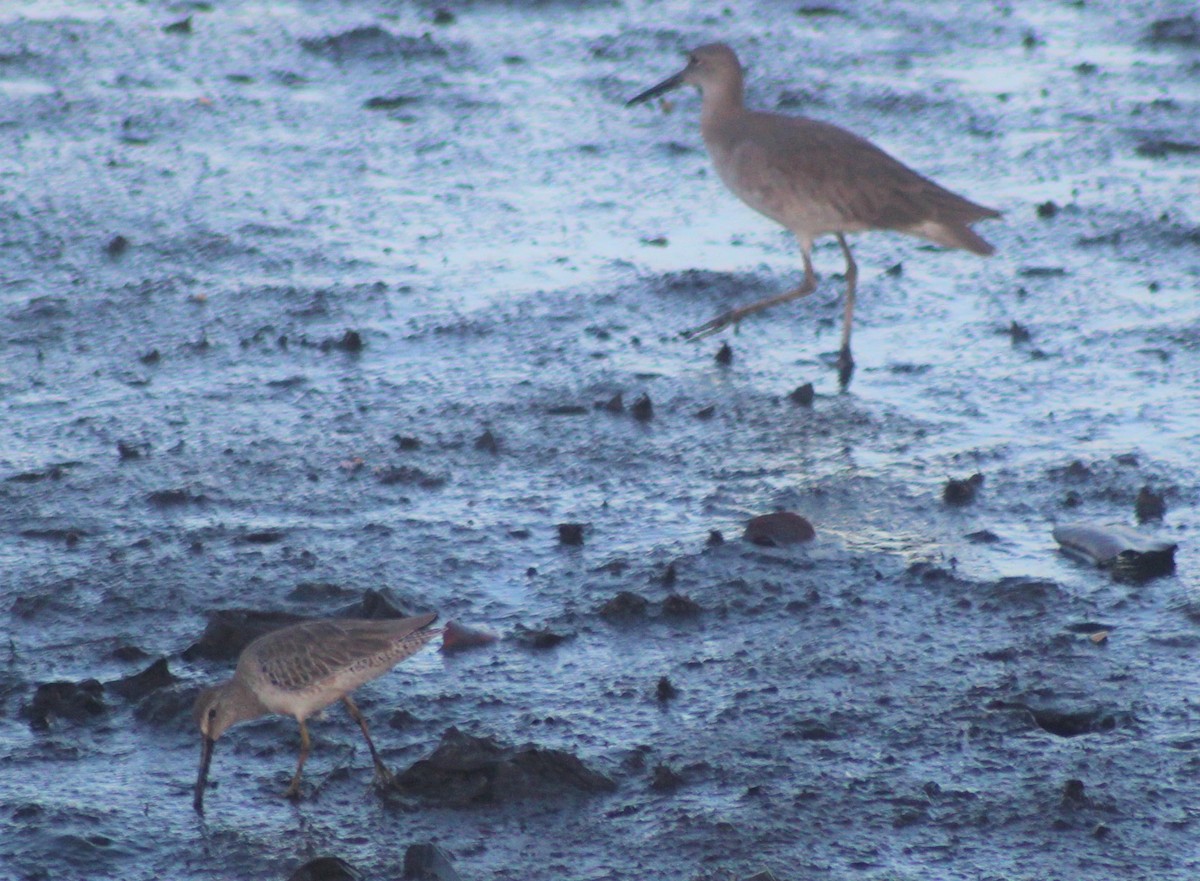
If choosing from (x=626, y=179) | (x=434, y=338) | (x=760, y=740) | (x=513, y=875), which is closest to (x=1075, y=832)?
(x=760, y=740)

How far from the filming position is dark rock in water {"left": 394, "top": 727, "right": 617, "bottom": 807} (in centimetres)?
454

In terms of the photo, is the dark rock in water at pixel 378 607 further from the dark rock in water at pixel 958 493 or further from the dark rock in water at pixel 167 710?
the dark rock in water at pixel 958 493

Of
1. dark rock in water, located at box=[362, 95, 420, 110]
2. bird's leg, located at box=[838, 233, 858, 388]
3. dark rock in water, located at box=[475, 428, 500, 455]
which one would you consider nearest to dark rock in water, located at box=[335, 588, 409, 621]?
dark rock in water, located at box=[475, 428, 500, 455]

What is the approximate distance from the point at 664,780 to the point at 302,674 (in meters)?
0.95

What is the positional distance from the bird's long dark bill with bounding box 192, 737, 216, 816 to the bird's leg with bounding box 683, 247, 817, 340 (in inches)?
152

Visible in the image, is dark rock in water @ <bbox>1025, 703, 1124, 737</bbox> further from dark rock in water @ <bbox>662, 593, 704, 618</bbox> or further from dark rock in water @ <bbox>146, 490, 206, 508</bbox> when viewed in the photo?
dark rock in water @ <bbox>146, 490, 206, 508</bbox>

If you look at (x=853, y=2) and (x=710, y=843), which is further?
(x=853, y=2)

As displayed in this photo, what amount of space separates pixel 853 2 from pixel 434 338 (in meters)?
7.05

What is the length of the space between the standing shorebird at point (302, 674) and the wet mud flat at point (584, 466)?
0.55 ft

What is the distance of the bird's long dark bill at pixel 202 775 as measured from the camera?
14.6 ft

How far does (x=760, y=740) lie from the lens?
479 cm

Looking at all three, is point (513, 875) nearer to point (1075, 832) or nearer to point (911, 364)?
point (1075, 832)

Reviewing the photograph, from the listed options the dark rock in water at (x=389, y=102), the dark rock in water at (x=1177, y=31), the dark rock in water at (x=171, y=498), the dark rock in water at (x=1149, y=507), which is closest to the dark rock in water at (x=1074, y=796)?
the dark rock in water at (x=1149, y=507)

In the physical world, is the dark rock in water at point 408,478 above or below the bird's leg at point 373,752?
above
